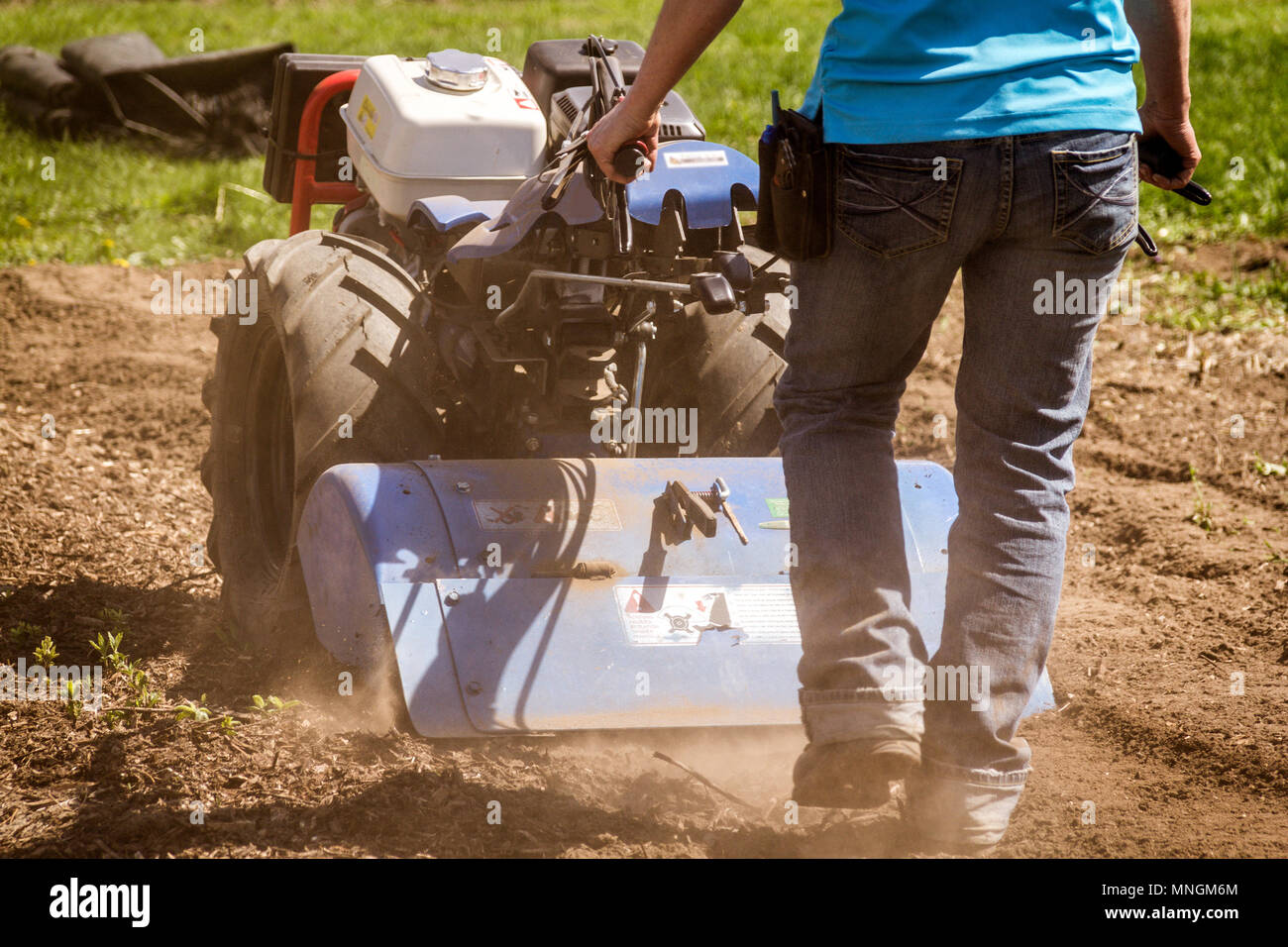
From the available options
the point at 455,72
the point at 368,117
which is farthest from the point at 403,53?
the point at 455,72

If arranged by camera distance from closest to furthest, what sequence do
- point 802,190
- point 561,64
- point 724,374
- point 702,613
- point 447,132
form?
point 802,190
point 702,613
point 724,374
point 447,132
point 561,64

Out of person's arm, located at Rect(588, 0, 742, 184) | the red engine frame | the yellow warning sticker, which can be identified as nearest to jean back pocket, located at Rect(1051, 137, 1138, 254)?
person's arm, located at Rect(588, 0, 742, 184)

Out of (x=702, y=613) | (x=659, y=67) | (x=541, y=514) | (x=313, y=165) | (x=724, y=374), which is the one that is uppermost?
(x=659, y=67)

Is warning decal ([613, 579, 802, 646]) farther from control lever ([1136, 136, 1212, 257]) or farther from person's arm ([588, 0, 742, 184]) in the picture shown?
control lever ([1136, 136, 1212, 257])

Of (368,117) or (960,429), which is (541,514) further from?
(368,117)

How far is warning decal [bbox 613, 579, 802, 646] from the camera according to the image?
111 inches

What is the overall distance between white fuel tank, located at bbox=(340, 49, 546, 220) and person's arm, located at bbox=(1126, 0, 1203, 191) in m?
1.69

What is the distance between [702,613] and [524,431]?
67 centimetres

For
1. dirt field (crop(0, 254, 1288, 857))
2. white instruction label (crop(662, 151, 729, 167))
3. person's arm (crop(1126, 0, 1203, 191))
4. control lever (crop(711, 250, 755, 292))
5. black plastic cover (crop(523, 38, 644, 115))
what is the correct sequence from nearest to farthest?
1. person's arm (crop(1126, 0, 1203, 191))
2. dirt field (crop(0, 254, 1288, 857))
3. control lever (crop(711, 250, 755, 292))
4. white instruction label (crop(662, 151, 729, 167))
5. black plastic cover (crop(523, 38, 644, 115))

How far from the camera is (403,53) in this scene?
10547 millimetres

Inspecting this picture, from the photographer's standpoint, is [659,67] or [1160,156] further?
[1160,156]

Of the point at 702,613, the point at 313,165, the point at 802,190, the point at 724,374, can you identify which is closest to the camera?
the point at 802,190

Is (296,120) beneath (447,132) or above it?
beneath

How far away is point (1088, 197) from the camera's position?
2.08 metres
